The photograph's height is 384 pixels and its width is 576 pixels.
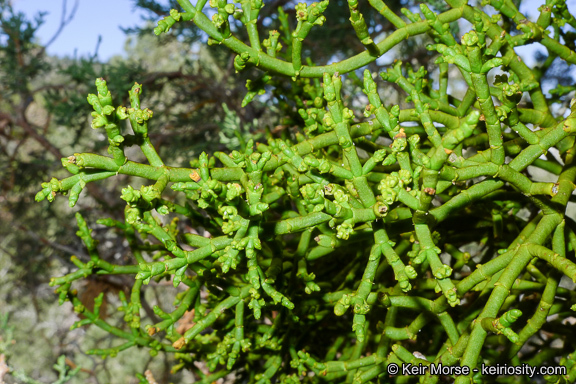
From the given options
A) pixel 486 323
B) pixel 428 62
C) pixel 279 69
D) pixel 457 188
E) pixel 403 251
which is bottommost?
pixel 486 323

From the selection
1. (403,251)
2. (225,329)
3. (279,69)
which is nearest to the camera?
(279,69)

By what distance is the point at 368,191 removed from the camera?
72cm

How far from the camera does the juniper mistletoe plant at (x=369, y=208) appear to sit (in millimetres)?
682

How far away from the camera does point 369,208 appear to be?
711 mm

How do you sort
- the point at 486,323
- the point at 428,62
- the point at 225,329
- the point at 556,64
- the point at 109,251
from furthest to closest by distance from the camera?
the point at 556,64 < the point at 428,62 < the point at 109,251 < the point at 225,329 < the point at 486,323

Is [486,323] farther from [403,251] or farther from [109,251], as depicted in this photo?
[109,251]

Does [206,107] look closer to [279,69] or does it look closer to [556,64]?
[279,69]

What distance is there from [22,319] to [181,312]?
4.22 meters

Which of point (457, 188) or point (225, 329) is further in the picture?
point (225, 329)

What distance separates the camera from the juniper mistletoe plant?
2.24 feet

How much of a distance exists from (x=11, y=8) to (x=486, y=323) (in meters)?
2.33

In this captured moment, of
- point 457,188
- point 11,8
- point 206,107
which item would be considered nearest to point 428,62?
point 206,107

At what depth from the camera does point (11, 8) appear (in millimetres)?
2123

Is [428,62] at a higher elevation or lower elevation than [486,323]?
higher
